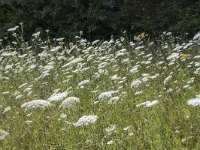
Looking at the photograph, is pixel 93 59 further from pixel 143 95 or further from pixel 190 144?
pixel 190 144

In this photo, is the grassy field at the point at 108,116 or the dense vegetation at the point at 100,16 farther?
the dense vegetation at the point at 100,16

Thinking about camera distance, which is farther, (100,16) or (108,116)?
(100,16)

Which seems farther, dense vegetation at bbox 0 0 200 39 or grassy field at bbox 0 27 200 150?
dense vegetation at bbox 0 0 200 39

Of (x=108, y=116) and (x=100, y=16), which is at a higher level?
(x=108, y=116)

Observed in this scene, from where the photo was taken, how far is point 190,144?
4207 mm

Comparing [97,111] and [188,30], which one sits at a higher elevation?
[97,111]

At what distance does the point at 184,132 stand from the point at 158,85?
1.94 m

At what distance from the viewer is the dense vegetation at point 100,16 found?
1350cm

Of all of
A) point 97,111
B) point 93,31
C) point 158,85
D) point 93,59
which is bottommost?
point 93,31

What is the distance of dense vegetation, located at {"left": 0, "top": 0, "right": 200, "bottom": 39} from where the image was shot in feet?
44.3

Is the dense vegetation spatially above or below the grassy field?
below

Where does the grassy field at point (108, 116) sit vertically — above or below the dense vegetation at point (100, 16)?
above

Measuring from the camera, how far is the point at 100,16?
46.5 feet

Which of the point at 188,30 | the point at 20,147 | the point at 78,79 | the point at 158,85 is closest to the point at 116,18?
the point at 188,30
